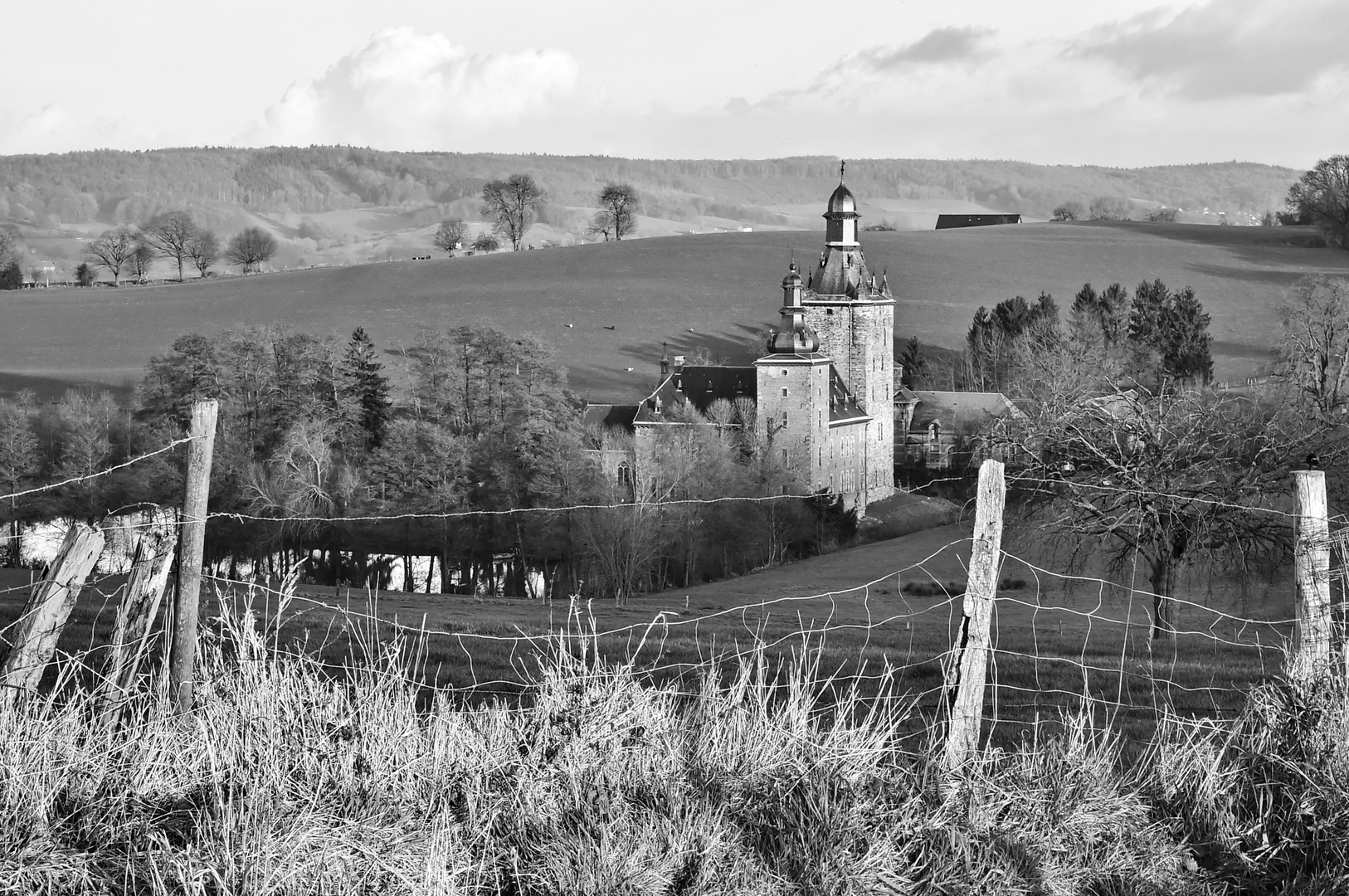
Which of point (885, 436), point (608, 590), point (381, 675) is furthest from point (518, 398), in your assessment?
point (381, 675)

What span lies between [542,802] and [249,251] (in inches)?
5875

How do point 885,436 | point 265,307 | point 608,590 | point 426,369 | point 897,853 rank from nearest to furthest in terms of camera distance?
1. point 897,853
2. point 608,590
3. point 426,369
4. point 885,436
5. point 265,307

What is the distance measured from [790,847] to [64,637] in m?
9.23

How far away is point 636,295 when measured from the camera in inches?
4173

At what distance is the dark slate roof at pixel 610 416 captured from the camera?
69625mm

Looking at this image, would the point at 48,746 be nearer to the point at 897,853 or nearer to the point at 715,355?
the point at 897,853

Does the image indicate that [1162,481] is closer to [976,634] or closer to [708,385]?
[976,634]

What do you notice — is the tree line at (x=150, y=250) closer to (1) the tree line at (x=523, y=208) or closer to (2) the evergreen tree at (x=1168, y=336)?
(1) the tree line at (x=523, y=208)

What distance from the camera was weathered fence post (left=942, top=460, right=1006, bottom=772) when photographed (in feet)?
20.9

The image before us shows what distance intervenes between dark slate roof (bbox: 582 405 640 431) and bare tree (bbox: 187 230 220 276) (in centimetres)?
8014

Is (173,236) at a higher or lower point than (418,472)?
higher

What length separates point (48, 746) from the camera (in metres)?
5.95

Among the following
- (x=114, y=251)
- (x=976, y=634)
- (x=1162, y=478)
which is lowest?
(x=1162, y=478)

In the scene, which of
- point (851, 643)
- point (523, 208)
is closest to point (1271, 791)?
point (851, 643)
